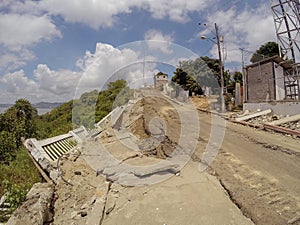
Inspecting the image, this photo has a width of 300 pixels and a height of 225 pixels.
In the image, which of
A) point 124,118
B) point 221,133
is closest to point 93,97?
point 124,118

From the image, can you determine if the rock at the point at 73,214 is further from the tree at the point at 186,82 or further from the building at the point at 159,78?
the tree at the point at 186,82

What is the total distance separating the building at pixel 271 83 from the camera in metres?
12.0

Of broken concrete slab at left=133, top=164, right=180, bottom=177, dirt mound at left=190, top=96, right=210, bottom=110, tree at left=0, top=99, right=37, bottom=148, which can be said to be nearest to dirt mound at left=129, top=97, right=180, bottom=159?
broken concrete slab at left=133, top=164, right=180, bottom=177

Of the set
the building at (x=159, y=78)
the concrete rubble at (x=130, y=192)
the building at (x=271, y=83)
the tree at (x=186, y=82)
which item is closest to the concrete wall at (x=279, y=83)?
the building at (x=271, y=83)

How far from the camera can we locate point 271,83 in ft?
40.5

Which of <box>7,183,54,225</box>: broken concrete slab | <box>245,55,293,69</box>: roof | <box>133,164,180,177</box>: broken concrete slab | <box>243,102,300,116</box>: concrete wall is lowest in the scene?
<box>7,183,54,225</box>: broken concrete slab

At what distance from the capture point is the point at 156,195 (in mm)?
3502

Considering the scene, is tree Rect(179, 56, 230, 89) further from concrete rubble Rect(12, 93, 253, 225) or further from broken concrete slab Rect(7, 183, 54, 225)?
broken concrete slab Rect(7, 183, 54, 225)

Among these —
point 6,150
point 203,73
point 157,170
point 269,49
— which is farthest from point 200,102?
point 157,170

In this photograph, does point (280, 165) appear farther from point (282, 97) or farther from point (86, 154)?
point (282, 97)

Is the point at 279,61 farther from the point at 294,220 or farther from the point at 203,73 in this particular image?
the point at 294,220

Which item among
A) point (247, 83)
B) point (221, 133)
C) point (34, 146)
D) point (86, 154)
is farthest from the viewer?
point (247, 83)

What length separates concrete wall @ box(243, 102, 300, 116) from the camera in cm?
971

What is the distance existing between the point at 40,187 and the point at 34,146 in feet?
4.83
